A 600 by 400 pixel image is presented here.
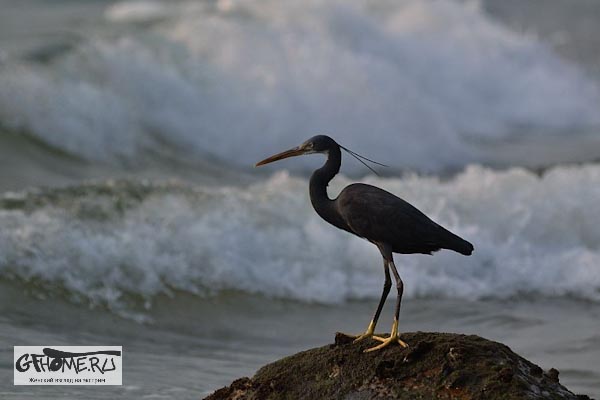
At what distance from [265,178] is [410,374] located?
899cm

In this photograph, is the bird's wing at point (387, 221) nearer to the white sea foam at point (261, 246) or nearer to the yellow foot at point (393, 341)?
the yellow foot at point (393, 341)

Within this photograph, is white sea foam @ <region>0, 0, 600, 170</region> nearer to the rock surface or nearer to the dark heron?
the dark heron

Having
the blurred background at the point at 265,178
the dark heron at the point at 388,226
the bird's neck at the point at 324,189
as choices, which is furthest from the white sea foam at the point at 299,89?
the dark heron at the point at 388,226

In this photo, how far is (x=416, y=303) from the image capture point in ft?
32.1

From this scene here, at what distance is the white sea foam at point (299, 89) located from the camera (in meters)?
14.1

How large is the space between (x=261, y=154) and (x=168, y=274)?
5.66 meters

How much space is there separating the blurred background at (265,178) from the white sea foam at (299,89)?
0.04m

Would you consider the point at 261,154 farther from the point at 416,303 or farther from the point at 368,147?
the point at 416,303

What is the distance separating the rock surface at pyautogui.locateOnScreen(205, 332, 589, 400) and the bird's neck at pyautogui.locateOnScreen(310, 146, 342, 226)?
2.40 ft

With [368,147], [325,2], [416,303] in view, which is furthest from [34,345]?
[325,2]

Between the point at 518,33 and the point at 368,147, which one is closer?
the point at 368,147

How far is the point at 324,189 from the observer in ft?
19.6

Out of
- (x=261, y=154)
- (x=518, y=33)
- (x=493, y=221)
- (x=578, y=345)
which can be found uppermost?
(x=518, y=33)

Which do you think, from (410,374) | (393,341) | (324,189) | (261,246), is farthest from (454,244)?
(261,246)
